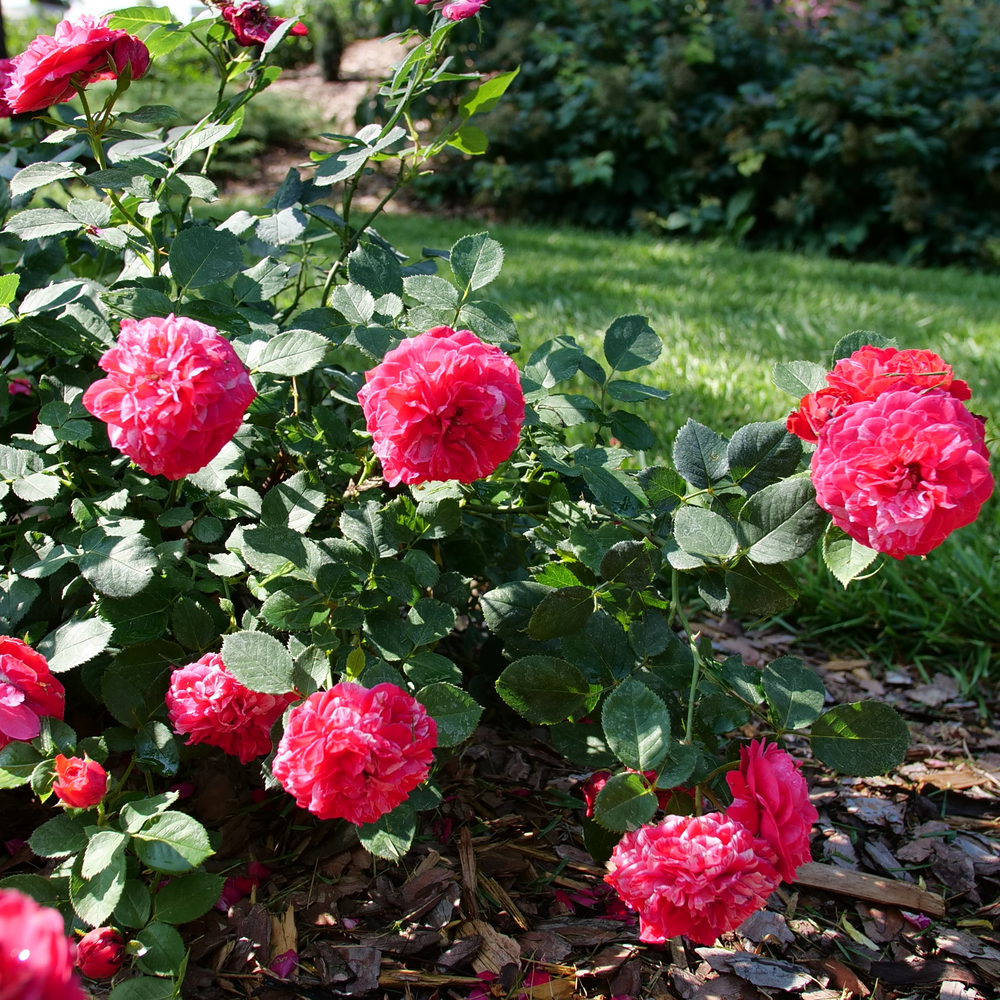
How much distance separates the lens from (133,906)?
100cm

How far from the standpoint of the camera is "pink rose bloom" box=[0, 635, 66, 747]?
99 centimetres

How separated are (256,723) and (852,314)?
350cm

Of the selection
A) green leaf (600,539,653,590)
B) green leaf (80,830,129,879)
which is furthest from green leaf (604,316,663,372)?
green leaf (80,830,129,879)

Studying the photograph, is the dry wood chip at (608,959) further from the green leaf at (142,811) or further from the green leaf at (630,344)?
the green leaf at (630,344)

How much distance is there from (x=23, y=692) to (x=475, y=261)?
2.50 ft

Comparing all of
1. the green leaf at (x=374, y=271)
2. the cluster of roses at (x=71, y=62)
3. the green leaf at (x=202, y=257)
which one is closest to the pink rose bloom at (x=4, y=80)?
the cluster of roses at (x=71, y=62)

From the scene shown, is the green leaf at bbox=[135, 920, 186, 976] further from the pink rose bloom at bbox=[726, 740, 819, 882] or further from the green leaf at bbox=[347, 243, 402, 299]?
the green leaf at bbox=[347, 243, 402, 299]

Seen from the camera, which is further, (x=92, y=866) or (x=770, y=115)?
(x=770, y=115)

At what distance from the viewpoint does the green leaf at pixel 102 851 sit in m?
0.94

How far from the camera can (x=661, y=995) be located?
3.84 ft

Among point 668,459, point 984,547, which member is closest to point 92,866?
point 668,459

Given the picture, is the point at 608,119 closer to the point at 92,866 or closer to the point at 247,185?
the point at 247,185

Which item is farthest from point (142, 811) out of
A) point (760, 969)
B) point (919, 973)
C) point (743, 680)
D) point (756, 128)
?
point (756, 128)

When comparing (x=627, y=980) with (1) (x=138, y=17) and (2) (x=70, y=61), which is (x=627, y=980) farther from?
(1) (x=138, y=17)
